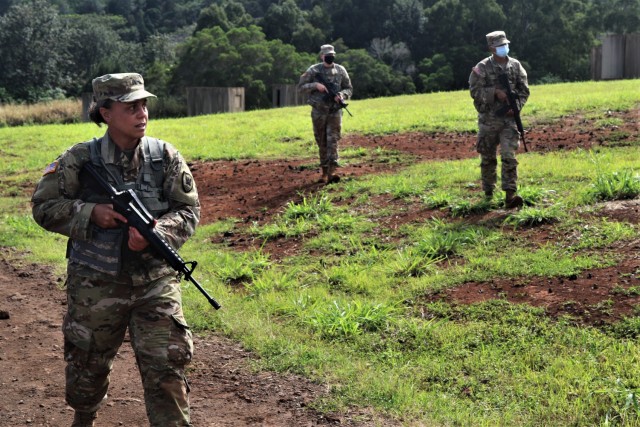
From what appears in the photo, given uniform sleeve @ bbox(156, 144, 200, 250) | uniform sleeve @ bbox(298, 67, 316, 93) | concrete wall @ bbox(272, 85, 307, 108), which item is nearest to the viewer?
uniform sleeve @ bbox(156, 144, 200, 250)

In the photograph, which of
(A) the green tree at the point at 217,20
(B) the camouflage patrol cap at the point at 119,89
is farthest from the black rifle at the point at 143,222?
(A) the green tree at the point at 217,20

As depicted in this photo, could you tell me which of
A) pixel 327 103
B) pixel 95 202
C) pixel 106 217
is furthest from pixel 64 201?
pixel 327 103

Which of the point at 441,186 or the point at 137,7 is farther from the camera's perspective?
the point at 137,7

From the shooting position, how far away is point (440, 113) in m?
18.8

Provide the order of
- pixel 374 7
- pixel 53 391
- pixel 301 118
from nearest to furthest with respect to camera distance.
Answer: pixel 53 391 < pixel 301 118 < pixel 374 7

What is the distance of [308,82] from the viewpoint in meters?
12.2

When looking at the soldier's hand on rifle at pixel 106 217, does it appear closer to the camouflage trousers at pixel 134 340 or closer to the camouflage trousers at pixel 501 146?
the camouflage trousers at pixel 134 340

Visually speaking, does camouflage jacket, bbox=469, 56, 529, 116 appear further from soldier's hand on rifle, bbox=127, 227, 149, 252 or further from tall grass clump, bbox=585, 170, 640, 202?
soldier's hand on rifle, bbox=127, 227, 149, 252

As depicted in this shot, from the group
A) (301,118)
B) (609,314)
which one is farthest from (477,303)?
(301,118)

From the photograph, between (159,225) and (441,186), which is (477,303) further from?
(441,186)

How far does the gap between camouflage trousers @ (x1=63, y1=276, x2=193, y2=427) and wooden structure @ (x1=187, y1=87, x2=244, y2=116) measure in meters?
29.5

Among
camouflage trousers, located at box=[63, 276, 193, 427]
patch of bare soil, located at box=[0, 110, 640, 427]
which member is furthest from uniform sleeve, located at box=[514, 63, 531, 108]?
camouflage trousers, located at box=[63, 276, 193, 427]

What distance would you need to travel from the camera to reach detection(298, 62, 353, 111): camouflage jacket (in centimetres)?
1195

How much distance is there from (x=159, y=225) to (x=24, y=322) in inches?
145
